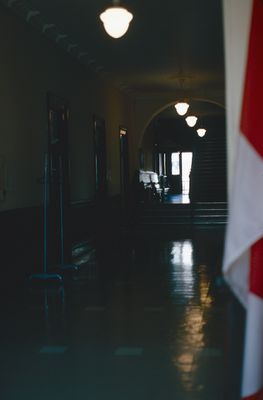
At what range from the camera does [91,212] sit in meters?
12.0

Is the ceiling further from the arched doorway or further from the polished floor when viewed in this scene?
the arched doorway

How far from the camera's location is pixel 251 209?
198 cm

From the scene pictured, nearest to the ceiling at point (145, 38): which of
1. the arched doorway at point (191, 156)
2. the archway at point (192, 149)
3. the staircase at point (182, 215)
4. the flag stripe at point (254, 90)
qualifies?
the staircase at point (182, 215)

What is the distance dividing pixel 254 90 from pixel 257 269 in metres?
0.60

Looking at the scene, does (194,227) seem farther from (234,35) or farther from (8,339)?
(234,35)

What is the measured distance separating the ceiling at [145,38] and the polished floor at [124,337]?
3678 millimetres

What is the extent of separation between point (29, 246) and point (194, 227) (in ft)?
24.1

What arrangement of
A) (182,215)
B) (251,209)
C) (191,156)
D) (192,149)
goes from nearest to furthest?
(251,209), (182,215), (192,149), (191,156)

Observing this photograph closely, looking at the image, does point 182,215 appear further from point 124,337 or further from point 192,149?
point 124,337

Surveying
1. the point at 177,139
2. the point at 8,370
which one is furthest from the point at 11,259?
the point at 177,139

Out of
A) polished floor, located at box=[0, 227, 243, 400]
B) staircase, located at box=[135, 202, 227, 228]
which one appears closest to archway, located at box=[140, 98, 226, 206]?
staircase, located at box=[135, 202, 227, 228]

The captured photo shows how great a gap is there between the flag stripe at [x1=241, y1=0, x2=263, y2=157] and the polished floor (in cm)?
60

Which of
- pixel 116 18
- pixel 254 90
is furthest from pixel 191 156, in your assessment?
pixel 254 90

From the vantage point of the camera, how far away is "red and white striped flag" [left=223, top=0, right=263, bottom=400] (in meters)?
1.97
